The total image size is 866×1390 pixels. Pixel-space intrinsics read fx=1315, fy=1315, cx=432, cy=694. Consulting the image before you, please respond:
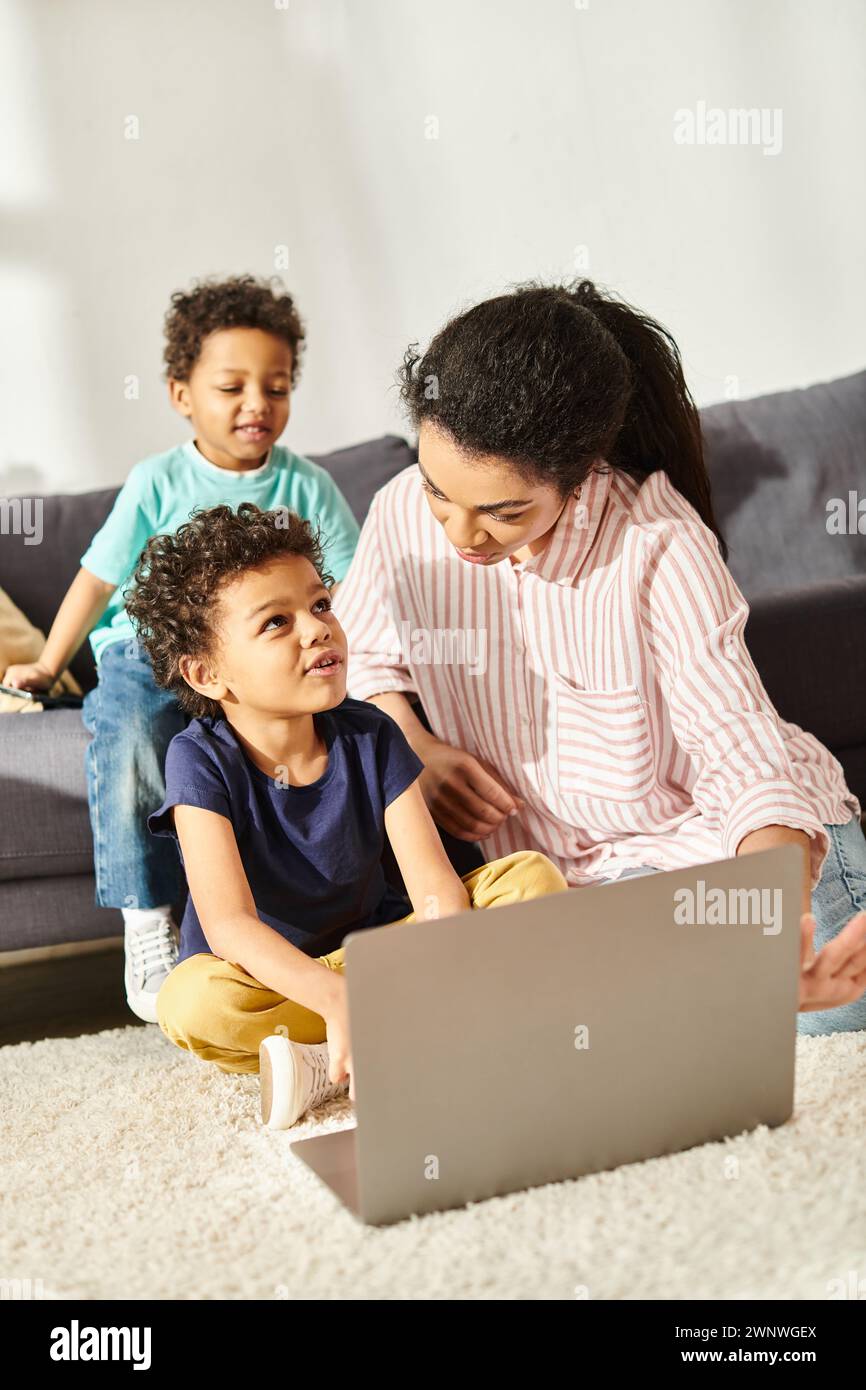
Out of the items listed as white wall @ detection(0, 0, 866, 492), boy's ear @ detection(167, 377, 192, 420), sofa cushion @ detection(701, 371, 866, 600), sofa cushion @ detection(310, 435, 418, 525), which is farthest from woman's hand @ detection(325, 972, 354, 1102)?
white wall @ detection(0, 0, 866, 492)

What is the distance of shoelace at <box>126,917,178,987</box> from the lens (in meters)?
1.72

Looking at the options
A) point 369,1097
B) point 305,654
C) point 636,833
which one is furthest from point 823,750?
point 369,1097

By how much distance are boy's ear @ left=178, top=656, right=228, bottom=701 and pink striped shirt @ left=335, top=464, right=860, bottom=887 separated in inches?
10.9

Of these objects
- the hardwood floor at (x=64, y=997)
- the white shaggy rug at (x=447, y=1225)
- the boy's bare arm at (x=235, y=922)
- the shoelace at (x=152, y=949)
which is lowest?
the hardwood floor at (x=64, y=997)

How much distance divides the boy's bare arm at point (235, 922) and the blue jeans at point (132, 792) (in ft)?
0.99

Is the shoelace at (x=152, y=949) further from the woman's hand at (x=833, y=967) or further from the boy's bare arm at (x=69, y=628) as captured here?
the woman's hand at (x=833, y=967)

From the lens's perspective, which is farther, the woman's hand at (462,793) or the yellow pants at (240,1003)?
the woman's hand at (462,793)

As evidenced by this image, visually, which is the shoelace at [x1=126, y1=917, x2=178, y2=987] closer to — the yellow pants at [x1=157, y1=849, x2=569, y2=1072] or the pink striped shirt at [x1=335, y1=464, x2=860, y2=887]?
the yellow pants at [x1=157, y1=849, x2=569, y2=1072]

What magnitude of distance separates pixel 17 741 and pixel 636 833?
90 cm

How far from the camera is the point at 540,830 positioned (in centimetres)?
165

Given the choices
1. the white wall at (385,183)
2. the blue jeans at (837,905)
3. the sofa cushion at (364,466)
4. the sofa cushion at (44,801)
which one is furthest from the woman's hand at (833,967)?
the white wall at (385,183)

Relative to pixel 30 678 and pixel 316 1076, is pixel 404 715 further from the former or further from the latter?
pixel 30 678

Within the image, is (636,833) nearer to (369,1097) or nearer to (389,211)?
(369,1097)

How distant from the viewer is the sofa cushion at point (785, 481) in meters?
2.52
